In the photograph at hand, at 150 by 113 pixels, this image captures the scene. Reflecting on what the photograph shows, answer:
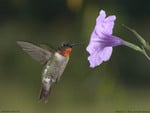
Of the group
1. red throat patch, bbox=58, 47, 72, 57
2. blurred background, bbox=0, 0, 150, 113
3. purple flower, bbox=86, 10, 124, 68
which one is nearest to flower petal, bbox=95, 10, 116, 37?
purple flower, bbox=86, 10, 124, 68

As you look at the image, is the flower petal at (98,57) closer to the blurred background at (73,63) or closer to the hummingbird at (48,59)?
the hummingbird at (48,59)

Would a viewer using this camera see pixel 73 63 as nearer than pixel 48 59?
No

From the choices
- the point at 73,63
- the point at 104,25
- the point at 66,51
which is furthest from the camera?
the point at 73,63

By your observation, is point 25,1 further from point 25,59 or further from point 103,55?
point 103,55

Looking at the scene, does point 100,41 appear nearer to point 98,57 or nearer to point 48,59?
point 98,57

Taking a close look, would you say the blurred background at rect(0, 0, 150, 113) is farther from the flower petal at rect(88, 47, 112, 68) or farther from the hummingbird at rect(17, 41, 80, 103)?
the flower petal at rect(88, 47, 112, 68)

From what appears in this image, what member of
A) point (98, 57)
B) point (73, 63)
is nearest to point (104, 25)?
point (98, 57)

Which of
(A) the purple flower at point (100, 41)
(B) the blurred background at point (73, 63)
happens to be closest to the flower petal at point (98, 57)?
(A) the purple flower at point (100, 41)

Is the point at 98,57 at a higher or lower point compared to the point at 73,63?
lower
